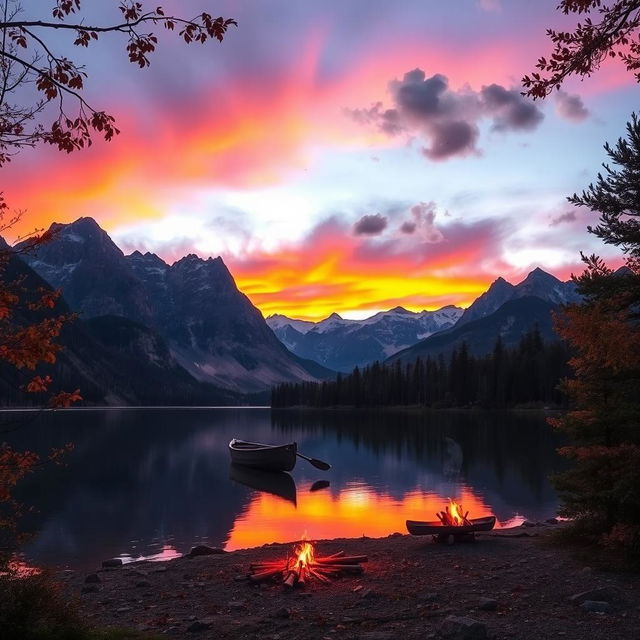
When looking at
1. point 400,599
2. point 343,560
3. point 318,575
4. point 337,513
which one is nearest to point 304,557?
point 318,575

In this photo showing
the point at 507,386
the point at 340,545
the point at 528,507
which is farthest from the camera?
the point at 507,386

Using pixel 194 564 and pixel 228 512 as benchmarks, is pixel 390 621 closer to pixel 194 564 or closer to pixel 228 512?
pixel 194 564

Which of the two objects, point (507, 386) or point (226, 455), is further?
point (507, 386)

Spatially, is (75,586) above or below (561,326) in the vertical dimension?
below

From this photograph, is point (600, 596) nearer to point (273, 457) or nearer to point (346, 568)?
point (346, 568)

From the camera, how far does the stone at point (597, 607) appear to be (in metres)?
13.4

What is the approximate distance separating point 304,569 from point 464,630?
6605mm

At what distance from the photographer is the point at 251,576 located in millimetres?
17703

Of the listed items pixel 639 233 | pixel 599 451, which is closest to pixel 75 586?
pixel 599 451

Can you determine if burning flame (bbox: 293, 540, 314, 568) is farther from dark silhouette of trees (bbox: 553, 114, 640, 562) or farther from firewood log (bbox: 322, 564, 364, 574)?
dark silhouette of trees (bbox: 553, 114, 640, 562)

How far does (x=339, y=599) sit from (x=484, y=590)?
3657 millimetres

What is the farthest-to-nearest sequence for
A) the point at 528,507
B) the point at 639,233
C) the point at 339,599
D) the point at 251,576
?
the point at 528,507
the point at 639,233
the point at 251,576
the point at 339,599

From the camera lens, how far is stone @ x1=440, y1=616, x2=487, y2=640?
468 inches

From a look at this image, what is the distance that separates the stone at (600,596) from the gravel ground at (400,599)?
0.08 feet
